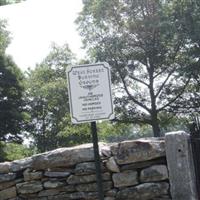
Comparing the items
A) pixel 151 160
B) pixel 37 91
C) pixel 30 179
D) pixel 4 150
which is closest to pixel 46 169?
pixel 30 179

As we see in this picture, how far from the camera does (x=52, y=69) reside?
39844 mm

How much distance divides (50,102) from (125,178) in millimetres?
31588

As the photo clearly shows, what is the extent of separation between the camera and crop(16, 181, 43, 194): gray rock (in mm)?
6656

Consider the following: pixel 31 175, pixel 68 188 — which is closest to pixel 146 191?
pixel 68 188

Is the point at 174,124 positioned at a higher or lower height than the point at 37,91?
lower

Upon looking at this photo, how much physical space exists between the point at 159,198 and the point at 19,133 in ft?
79.7

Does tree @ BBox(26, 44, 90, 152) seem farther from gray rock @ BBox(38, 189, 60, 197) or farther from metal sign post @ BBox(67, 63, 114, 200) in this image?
metal sign post @ BBox(67, 63, 114, 200)

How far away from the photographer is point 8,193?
268 inches

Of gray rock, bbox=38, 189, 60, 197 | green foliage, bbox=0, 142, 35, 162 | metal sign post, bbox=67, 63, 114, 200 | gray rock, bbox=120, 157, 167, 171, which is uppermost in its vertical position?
metal sign post, bbox=67, 63, 114, 200

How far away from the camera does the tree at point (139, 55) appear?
93.6 ft

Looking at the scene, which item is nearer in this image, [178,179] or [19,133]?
[178,179]

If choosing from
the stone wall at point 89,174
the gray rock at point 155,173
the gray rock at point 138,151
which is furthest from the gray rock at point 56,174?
the gray rock at point 155,173

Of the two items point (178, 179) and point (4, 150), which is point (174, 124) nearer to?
point (4, 150)

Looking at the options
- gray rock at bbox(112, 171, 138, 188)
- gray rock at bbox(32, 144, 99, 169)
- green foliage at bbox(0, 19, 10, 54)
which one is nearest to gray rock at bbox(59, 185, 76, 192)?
gray rock at bbox(32, 144, 99, 169)
